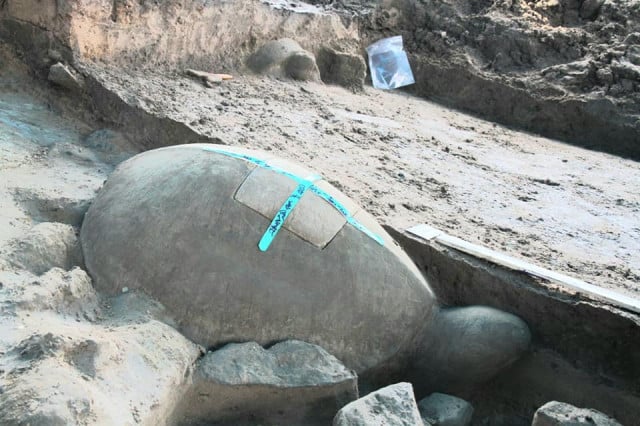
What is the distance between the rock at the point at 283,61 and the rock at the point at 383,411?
3.91 metres

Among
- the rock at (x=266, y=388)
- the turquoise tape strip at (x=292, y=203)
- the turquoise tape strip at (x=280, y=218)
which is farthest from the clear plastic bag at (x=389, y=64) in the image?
the rock at (x=266, y=388)

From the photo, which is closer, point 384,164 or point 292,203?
point 292,203

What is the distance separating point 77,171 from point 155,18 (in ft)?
5.74

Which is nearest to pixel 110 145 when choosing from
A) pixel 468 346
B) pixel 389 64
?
pixel 468 346

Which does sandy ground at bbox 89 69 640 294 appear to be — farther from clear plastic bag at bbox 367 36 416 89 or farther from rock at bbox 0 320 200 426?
rock at bbox 0 320 200 426

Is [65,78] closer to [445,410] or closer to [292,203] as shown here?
[292,203]

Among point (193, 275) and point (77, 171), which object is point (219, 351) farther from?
point (77, 171)

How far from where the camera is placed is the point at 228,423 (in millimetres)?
2848

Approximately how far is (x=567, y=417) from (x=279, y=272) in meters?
1.30

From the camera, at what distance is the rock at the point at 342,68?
260 inches

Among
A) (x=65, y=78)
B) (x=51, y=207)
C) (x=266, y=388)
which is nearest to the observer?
(x=266, y=388)

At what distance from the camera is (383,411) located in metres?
2.63

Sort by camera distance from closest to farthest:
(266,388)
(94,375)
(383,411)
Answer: (94,375) → (383,411) → (266,388)

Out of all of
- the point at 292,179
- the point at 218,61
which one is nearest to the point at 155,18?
the point at 218,61
